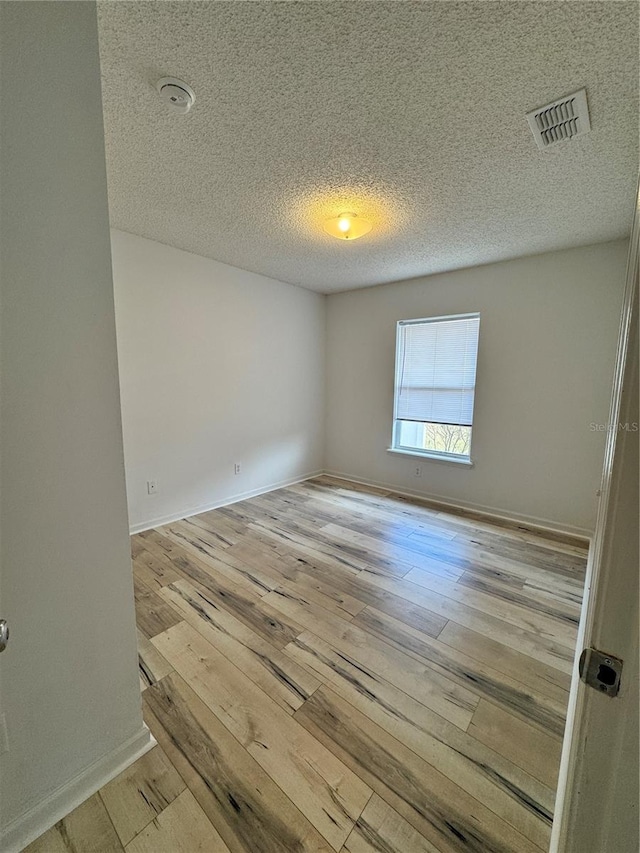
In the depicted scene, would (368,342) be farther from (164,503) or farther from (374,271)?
(164,503)

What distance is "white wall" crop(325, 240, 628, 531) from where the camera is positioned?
2781 mm

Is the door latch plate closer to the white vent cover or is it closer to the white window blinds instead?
the white vent cover

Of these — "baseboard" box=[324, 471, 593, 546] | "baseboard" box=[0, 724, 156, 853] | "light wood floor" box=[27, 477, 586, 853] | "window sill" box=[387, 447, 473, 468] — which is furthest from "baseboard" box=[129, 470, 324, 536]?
"baseboard" box=[0, 724, 156, 853]

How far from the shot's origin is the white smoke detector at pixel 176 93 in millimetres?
1294

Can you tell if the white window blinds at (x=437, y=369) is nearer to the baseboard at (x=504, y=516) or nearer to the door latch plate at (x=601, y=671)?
the baseboard at (x=504, y=516)

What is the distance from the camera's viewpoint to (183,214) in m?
2.35

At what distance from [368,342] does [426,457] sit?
1.65 meters

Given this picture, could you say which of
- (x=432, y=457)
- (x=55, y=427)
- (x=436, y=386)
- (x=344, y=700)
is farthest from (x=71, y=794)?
(x=436, y=386)

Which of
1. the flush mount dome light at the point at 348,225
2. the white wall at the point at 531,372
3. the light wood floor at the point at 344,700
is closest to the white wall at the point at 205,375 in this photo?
the light wood floor at the point at 344,700

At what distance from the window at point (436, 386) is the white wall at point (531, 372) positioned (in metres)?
0.11

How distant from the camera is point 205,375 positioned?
333 cm

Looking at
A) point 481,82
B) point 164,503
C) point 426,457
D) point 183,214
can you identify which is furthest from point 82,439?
point 426,457

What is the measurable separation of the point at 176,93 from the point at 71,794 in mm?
2603

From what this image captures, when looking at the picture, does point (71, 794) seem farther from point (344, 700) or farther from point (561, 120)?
point (561, 120)
